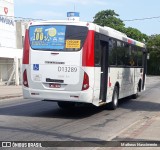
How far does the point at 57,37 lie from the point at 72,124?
3.04 metres

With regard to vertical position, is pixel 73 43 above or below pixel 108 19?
below

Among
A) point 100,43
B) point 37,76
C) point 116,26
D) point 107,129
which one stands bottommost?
point 107,129

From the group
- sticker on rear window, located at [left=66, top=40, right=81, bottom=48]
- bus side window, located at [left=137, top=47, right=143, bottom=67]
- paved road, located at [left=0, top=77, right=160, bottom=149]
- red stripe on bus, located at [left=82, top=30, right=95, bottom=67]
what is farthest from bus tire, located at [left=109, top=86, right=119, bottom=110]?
bus side window, located at [left=137, top=47, right=143, bottom=67]

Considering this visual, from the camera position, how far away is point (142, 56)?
2352cm

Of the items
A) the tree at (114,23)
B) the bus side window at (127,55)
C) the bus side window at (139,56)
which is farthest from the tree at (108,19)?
the bus side window at (127,55)

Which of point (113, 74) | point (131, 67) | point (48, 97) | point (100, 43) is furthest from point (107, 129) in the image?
point (131, 67)

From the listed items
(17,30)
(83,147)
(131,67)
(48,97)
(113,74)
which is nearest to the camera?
(83,147)

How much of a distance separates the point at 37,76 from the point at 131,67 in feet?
24.2

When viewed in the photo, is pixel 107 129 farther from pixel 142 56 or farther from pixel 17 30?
pixel 17 30

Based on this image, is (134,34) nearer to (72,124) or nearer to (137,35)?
(137,35)

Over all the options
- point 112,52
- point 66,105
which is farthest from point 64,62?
point 66,105

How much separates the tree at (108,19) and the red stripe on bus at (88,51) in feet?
239

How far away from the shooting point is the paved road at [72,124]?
33.9ft

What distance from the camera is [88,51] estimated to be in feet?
44.2
